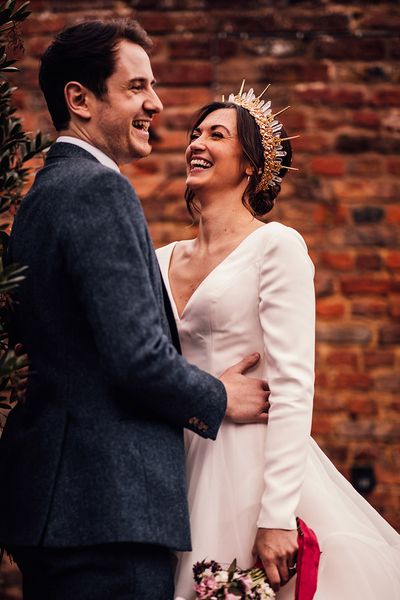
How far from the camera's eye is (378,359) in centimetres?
410

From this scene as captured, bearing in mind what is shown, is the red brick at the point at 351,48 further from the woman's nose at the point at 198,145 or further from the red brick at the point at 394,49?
the woman's nose at the point at 198,145

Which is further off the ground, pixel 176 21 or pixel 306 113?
pixel 176 21

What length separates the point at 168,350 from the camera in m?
1.89

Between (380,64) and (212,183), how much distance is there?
1960 mm

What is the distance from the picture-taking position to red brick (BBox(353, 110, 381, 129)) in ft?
13.7

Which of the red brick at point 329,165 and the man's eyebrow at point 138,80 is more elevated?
the man's eyebrow at point 138,80

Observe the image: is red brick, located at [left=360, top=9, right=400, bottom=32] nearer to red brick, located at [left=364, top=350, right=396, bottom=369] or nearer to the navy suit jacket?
red brick, located at [left=364, top=350, right=396, bottom=369]

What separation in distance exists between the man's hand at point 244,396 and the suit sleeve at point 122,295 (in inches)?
10.9

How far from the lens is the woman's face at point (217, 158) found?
2.57 meters

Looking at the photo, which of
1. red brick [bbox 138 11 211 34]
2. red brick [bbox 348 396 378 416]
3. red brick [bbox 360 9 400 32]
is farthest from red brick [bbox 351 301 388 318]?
red brick [bbox 138 11 211 34]

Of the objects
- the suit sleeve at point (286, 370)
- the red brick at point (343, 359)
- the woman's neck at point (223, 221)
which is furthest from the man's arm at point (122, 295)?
the red brick at point (343, 359)

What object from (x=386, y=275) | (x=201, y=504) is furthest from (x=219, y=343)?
(x=386, y=275)

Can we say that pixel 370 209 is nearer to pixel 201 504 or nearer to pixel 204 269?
pixel 204 269

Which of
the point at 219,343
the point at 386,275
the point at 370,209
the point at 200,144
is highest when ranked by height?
the point at 200,144
